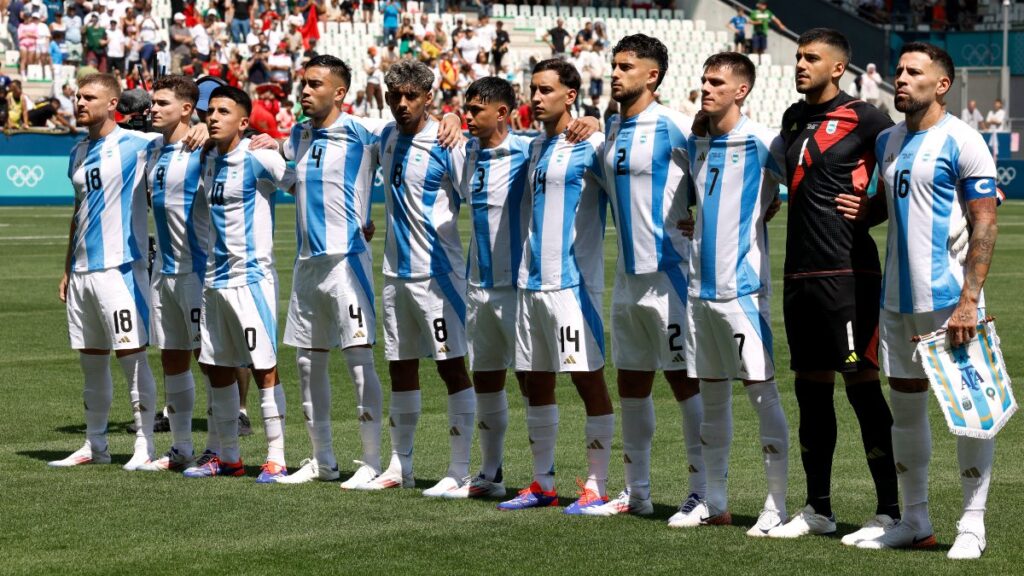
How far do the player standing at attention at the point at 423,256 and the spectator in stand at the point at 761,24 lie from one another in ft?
126

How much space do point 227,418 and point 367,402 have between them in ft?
2.87

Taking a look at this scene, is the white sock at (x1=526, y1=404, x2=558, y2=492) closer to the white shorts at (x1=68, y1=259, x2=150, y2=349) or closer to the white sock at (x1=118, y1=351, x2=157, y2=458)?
the white sock at (x1=118, y1=351, x2=157, y2=458)

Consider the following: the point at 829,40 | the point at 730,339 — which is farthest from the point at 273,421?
the point at 829,40

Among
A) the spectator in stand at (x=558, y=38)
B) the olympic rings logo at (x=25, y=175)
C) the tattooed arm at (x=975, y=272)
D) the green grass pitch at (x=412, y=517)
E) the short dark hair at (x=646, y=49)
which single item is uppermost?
the spectator in stand at (x=558, y=38)

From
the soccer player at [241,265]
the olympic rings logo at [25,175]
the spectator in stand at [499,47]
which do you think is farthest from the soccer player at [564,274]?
the spectator in stand at [499,47]

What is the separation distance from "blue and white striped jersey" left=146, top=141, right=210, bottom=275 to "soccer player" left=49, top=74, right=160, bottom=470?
0.41 m

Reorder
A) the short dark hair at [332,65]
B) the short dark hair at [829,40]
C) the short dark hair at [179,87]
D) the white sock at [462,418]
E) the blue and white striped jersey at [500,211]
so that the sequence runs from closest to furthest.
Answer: the short dark hair at [829,40]
the blue and white striped jersey at [500,211]
the white sock at [462,418]
the short dark hair at [332,65]
the short dark hair at [179,87]

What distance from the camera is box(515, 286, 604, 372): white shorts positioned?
777 centimetres

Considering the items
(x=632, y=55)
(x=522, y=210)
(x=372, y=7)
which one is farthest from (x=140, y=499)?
(x=372, y=7)

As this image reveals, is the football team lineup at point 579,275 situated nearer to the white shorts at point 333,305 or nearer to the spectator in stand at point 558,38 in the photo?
the white shorts at point 333,305

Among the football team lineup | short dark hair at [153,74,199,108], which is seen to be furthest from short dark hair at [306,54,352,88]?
short dark hair at [153,74,199,108]

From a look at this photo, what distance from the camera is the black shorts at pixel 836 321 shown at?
22.6ft

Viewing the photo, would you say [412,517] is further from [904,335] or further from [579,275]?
[904,335]

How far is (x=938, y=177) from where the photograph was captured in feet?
21.7
